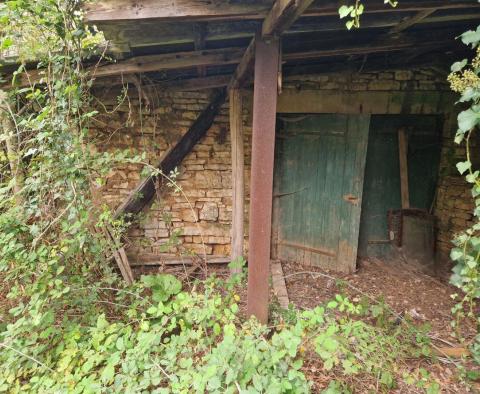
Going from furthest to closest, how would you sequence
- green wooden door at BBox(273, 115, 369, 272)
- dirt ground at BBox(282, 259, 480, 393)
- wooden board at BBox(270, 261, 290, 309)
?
1. green wooden door at BBox(273, 115, 369, 272)
2. wooden board at BBox(270, 261, 290, 309)
3. dirt ground at BBox(282, 259, 480, 393)

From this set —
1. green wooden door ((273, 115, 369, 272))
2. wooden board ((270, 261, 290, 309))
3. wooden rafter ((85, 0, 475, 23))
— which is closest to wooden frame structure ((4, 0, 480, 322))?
wooden rafter ((85, 0, 475, 23))

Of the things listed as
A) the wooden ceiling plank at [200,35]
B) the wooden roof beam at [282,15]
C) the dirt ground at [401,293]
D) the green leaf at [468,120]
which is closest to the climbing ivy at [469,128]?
the green leaf at [468,120]

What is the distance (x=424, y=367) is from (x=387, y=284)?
4.52ft

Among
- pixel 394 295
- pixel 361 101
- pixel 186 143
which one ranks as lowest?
pixel 394 295

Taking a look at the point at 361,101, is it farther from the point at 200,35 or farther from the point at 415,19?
the point at 200,35

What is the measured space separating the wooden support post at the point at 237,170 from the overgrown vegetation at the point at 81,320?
112cm

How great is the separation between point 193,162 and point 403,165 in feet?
9.34

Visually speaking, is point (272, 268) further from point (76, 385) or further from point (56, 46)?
point (56, 46)

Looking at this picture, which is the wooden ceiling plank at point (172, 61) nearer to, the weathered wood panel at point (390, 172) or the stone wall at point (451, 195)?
the weathered wood panel at point (390, 172)

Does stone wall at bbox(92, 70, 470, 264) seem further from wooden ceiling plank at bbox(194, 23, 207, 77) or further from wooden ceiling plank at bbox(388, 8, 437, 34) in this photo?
wooden ceiling plank at bbox(388, 8, 437, 34)

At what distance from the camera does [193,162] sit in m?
3.87

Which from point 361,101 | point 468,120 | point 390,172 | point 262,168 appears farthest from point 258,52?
point 390,172

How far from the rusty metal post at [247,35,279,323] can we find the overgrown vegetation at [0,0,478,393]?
0.82 feet

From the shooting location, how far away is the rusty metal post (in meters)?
2.02
